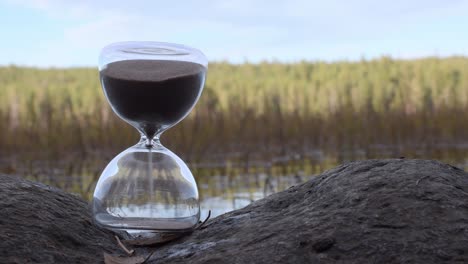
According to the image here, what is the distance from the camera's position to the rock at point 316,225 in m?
1.70

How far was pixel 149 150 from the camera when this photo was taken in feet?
7.53

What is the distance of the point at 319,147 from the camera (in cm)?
990

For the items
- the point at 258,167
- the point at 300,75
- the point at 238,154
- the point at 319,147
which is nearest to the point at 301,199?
the point at 258,167

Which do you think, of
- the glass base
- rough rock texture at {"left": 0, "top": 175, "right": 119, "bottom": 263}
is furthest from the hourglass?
rough rock texture at {"left": 0, "top": 175, "right": 119, "bottom": 263}

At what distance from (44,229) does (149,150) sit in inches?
19.3

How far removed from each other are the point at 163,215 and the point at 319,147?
7806 mm

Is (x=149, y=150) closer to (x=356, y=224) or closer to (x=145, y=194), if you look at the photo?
(x=145, y=194)

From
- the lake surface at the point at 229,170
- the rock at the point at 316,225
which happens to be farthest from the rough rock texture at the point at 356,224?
the lake surface at the point at 229,170

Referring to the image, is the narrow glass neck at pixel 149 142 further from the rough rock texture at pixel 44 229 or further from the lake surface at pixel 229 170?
the lake surface at pixel 229 170

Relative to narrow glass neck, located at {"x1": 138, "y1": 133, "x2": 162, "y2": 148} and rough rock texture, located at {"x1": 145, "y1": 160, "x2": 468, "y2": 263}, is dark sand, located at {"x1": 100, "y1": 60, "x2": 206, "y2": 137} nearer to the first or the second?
narrow glass neck, located at {"x1": 138, "y1": 133, "x2": 162, "y2": 148}

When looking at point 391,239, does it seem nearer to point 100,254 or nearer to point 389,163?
point 389,163

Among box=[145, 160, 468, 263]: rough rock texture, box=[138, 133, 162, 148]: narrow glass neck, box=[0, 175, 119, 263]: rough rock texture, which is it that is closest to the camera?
box=[145, 160, 468, 263]: rough rock texture

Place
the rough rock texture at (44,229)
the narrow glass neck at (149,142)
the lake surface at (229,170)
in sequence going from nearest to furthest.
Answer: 1. the rough rock texture at (44,229)
2. the narrow glass neck at (149,142)
3. the lake surface at (229,170)

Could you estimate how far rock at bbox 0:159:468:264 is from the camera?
170cm
